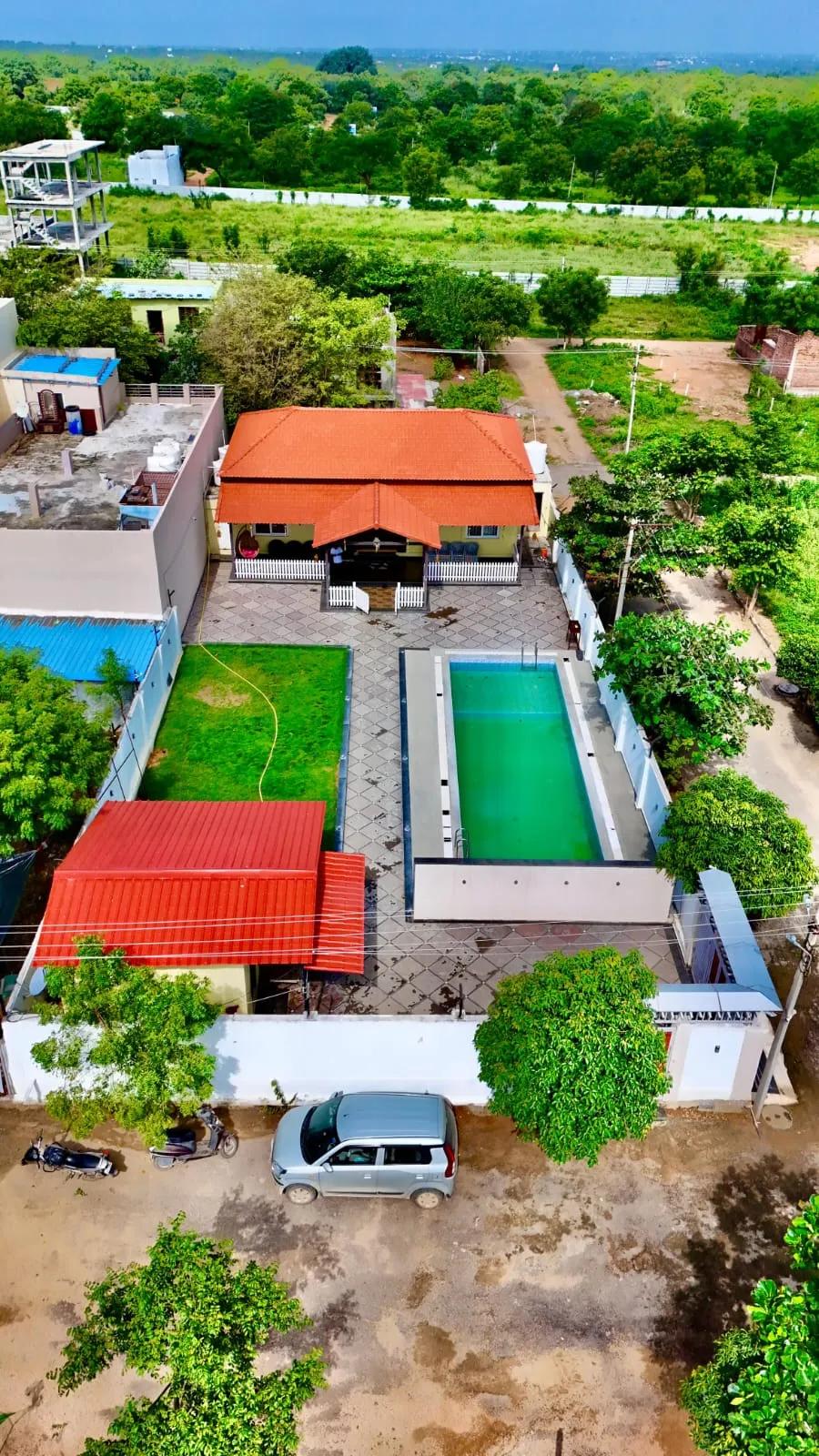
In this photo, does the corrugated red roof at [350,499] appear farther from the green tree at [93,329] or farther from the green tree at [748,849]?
the green tree at [748,849]

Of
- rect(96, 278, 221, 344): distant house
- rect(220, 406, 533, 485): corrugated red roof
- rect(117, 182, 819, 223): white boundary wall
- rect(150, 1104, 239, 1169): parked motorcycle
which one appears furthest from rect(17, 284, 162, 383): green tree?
rect(117, 182, 819, 223): white boundary wall

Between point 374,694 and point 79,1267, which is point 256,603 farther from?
point 79,1267

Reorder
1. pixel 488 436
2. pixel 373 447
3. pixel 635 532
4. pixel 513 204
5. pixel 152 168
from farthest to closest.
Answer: pixel 513 204 < pixel 152 168 < pixel 488 436 < pixel 373 447 < pixel 635 532

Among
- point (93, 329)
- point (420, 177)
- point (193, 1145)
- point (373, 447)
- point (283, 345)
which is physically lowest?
point (193, 1145)

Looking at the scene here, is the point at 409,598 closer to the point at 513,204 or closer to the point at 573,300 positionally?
the point at 573,300

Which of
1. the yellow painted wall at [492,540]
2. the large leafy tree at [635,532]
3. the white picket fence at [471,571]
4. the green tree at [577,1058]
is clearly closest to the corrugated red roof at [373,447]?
the yellow painted wall at [492,540]

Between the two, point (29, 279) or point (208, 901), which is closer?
point (208, 901)

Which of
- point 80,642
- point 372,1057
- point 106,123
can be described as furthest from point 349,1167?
point 106,123

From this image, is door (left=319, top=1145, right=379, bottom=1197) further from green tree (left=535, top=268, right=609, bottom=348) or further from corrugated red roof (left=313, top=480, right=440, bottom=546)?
green tree (left=535, top=268, right=609, bottom=348)
